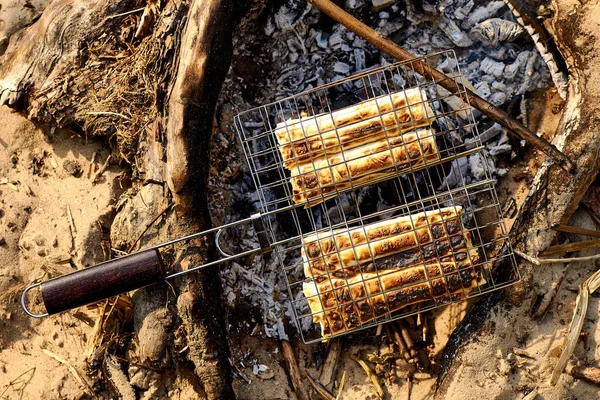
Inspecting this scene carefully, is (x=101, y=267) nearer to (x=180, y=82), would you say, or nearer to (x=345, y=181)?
(x=180, y=82)

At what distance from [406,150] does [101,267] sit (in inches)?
109

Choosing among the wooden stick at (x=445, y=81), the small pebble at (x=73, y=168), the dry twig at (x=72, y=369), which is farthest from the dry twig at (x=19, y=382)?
the wooden stick at (x=445, y=81)

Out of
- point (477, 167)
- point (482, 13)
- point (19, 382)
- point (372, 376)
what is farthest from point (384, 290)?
point (19, 382)

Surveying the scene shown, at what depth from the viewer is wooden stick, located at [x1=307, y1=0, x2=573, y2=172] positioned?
5.34m

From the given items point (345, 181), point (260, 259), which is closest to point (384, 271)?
point (345, 181)

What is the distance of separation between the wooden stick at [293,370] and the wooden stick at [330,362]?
0.69 feet

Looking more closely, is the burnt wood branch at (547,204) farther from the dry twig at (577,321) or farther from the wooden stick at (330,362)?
the wooden stick at (330,362)

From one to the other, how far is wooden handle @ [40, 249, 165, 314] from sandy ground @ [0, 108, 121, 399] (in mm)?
850

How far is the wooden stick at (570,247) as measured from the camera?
5591 millimetres

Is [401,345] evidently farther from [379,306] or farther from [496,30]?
[496,30]

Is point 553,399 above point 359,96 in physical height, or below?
below

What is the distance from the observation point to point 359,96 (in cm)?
615

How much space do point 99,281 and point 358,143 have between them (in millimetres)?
2504

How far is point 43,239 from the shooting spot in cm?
609
